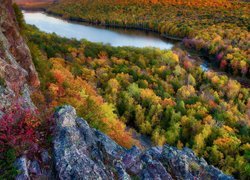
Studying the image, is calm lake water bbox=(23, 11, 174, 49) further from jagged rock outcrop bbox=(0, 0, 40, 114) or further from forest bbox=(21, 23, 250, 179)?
jagged rock outcrop bbox=(0, 0, 40, 114)

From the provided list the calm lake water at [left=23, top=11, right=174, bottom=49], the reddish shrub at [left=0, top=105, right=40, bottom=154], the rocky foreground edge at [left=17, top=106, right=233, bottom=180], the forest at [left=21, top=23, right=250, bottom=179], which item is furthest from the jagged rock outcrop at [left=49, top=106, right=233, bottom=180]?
the calm lake water at [left=23, top=11, right=174, bottom=49]

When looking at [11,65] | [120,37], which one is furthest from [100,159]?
[120,37]

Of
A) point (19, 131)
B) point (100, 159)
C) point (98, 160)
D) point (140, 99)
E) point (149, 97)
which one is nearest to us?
point (19, 131)

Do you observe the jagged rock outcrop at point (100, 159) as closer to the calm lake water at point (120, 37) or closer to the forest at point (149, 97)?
the forest at point (149, 97)

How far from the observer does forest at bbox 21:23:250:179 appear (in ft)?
148

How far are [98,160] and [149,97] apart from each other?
60.7m

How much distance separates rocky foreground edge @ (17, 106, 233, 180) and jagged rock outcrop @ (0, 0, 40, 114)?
3844 mm

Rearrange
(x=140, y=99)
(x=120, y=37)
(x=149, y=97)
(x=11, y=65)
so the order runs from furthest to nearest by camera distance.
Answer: (x=120, y=37) < (x=140, y=99) < (x=149, y=97) < (x=11, y=65)

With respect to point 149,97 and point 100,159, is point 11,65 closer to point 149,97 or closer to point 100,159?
point 100,159

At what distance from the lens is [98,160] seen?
68.2 ft

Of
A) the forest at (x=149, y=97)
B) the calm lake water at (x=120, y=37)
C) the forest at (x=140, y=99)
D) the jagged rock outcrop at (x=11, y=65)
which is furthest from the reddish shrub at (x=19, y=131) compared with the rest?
the calm lake water at (x=120, y=37)

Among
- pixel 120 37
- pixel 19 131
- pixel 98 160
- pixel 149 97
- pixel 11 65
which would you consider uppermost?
pixel 11 65

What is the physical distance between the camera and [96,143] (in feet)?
73.5

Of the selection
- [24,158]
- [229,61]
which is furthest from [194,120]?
[229,61]
